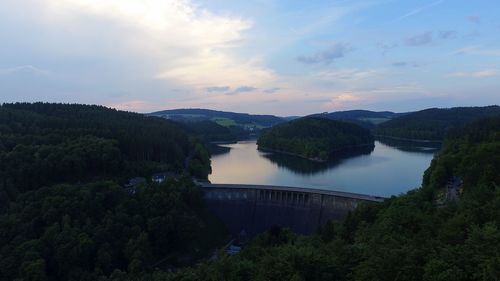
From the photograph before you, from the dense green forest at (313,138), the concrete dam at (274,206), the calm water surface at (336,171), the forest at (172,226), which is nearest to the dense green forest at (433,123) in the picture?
the dense green forest at (313,138)

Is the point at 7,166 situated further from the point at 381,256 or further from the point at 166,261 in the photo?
the point at 381,256

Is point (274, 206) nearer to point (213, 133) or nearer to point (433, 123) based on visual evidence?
point (213, 133)

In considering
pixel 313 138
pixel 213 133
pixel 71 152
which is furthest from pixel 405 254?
pixel 213 133

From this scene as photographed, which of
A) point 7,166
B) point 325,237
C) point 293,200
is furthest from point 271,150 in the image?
point 325,237

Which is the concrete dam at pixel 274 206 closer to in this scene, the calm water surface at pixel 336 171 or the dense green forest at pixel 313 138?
the calm water surface at pixel 336 171

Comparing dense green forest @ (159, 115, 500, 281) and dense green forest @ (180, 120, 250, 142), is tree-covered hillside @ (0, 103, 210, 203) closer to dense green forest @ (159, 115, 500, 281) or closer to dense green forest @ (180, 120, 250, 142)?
dense green forest @ (159, 115, 500, 281)
